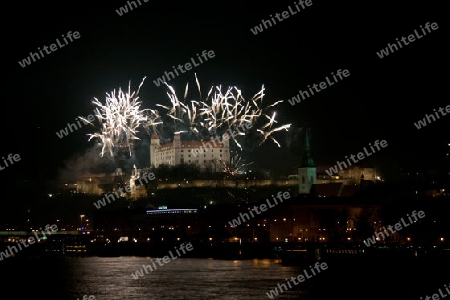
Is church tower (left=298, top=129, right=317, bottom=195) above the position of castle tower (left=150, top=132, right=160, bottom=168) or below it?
below

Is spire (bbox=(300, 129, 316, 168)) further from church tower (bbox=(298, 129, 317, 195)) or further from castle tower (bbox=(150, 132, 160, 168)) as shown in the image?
castle tower (bbox=(150, 132, 160, 168))

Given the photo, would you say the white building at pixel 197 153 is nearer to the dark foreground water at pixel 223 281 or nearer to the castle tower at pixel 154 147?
the castle tower at pixel 154 147

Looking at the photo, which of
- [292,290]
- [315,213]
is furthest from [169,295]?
[315,213]

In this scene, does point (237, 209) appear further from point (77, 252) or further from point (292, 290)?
point (292, 290)

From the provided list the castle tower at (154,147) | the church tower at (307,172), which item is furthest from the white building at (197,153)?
the church tower at (307,172)

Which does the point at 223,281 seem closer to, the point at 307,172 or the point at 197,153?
the point at 307,172

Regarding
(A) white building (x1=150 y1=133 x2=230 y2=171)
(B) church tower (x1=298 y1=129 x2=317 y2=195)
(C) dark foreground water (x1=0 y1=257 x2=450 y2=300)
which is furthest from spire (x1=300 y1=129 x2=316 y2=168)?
(C) dark foreground water (x1=0 y1=257 x2=450 y2=300)
